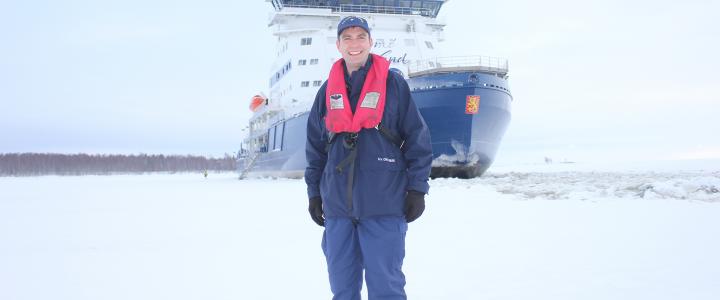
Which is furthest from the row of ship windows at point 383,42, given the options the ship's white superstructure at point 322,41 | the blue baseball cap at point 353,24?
the blue baseball cap at point 353,24

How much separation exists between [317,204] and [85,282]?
2.18 metres

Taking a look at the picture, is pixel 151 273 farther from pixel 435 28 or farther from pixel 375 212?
pixel 435 28

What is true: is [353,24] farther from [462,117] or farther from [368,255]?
[462,117]

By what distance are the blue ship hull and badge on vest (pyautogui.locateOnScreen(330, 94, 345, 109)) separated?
39.7 ft

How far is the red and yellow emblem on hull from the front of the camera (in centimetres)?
1387

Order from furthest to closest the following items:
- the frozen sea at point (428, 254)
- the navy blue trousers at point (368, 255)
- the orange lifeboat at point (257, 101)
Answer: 1. the orange lifeboat at point (257, 101)
2. the frozen sea at point (428, 254)
3. the navy blue trousers at point (368, 255)

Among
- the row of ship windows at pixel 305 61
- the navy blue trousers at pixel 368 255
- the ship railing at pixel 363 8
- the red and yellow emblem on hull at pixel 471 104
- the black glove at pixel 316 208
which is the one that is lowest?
the navy blue trousers at pixel 368 255

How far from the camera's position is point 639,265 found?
339cm

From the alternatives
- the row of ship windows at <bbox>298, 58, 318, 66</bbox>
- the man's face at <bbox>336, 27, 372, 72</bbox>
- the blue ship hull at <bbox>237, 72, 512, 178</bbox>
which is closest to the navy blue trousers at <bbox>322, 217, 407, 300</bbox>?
the man's face at <bbox>336, 27, 372, 72</bbox>

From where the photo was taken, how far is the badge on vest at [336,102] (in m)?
2.16

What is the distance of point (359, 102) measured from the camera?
6.97 feet

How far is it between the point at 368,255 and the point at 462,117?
12.4 m

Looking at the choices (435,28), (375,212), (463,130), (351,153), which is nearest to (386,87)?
(351,153)

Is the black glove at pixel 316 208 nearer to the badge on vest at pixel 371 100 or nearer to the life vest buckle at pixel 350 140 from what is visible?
the life vest buckle at pixel 350 140
